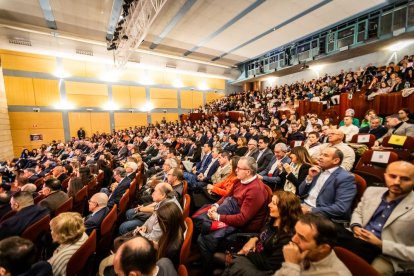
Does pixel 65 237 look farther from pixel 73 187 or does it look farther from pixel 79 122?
pixel 79 122

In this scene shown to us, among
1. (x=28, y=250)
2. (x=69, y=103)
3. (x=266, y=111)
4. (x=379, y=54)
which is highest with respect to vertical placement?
(x=379, y=54)

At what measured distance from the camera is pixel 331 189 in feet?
5.83

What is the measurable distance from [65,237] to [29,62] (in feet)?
40.4

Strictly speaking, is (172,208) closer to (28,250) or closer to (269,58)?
(28,250)

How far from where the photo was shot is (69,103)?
37.1 feet

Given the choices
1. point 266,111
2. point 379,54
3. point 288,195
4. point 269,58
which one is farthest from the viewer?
point 269,58

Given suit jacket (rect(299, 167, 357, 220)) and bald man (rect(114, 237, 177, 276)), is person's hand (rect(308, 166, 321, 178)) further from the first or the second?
bald man (rect(114, 237, 177, 276))

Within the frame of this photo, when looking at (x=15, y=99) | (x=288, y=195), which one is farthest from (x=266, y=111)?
(x=15, y=99)

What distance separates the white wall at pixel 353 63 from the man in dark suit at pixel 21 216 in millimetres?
12375

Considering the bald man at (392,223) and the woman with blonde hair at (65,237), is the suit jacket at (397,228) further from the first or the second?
the woman with blonde hair at (65,237)

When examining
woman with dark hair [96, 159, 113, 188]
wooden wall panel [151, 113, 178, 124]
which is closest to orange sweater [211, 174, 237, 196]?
woman with dark hair [96, 159, 113, 188]

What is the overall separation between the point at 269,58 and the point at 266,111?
6058 millimetres

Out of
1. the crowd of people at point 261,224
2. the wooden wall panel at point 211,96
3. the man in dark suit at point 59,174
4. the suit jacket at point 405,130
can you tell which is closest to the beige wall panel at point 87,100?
the wooden wall panel at point 211,96

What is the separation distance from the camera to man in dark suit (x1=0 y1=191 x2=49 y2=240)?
76.6 inches
